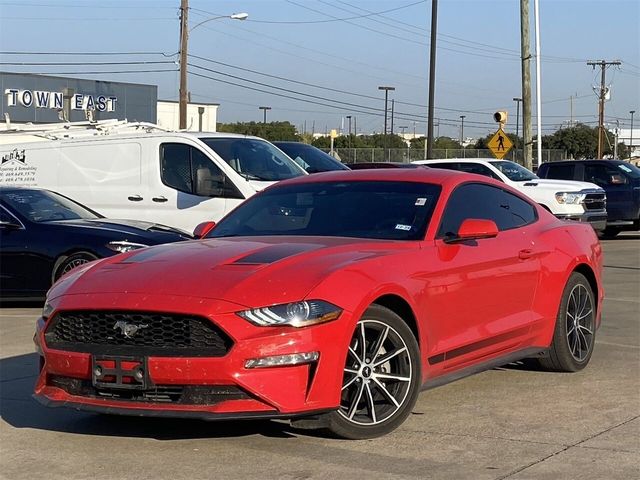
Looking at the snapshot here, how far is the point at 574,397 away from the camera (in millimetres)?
6688

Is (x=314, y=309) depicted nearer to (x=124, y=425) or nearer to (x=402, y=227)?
(x=402, y=227)

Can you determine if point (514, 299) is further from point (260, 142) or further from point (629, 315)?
point (260, 142)

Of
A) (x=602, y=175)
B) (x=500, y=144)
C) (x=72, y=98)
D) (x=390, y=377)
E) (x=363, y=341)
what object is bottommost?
(x=390, y=377)

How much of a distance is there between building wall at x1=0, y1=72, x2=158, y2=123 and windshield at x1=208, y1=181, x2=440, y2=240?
4455 centimetres

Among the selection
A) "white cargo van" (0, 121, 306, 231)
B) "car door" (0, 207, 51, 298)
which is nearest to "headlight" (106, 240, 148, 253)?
"car door" (0, 207, 51, 298)

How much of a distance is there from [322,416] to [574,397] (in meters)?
2.17

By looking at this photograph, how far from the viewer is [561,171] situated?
24516 mm

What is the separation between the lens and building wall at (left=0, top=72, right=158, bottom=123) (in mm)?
51469

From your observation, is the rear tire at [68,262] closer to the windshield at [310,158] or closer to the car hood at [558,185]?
the windshield at [310,158]

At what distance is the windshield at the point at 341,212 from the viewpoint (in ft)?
20.8

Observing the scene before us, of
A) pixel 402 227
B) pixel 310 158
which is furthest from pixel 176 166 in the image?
pixel 402 227

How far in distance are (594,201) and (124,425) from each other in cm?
1572

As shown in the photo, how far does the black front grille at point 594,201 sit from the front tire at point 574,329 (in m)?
12.7

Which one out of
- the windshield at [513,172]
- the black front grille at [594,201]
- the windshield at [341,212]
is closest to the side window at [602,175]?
the windshield at [513,172]
